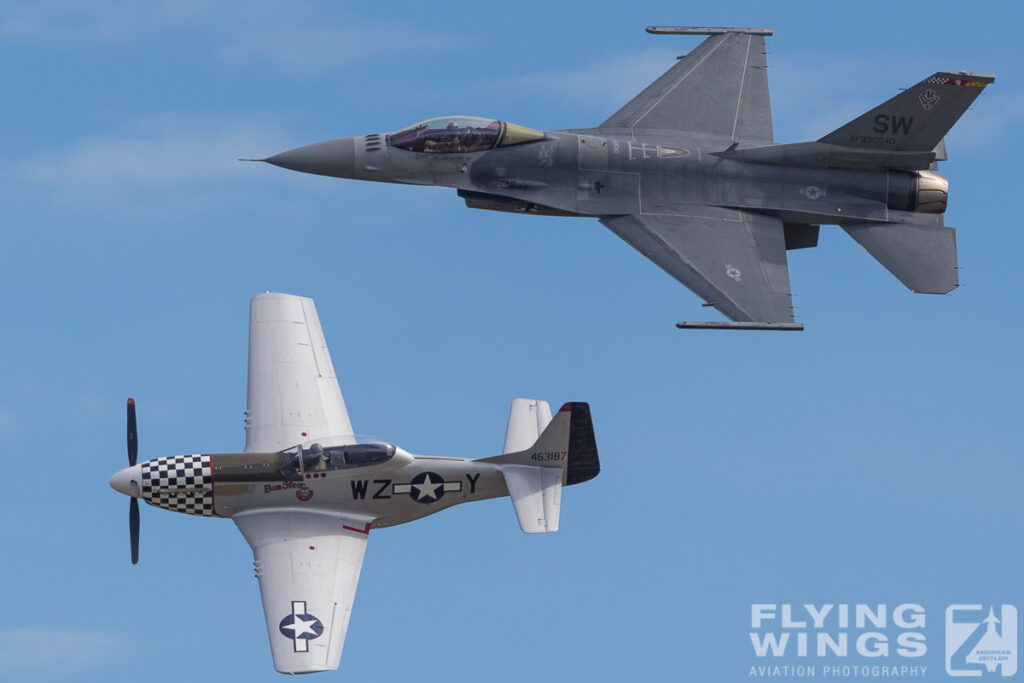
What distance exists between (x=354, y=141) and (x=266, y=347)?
4180 millimetres

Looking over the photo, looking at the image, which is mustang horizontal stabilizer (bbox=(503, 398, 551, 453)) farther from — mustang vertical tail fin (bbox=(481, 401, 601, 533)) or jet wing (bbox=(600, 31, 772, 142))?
jet wing (bbox=(600, 31, 772, 142))

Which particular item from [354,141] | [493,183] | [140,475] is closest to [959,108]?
[493,183]

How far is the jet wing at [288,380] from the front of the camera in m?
32.8

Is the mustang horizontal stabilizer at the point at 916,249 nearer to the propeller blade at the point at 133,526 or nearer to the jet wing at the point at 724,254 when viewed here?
the jet wing at the point at 724,254

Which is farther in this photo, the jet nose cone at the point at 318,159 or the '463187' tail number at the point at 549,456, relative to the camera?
the jet nose cone at the point at 318,159

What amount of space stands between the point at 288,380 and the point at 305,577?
155 inches

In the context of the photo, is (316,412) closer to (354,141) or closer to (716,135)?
(354,141)

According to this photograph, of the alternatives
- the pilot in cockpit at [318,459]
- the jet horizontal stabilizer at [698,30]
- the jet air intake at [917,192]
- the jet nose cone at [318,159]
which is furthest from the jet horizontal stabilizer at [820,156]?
the pilot in cockpit at [318,459]

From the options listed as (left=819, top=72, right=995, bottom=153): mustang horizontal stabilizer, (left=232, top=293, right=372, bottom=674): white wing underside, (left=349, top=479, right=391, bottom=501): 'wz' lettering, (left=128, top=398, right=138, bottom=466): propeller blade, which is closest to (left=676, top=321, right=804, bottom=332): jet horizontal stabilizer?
(left=819, top=72, right=995, bottom=153): mustang horizontal stabilizer

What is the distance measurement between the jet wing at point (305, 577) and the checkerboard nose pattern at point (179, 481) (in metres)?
0.70

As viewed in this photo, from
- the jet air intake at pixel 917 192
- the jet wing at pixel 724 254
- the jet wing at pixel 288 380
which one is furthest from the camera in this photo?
the jet air intake at pixel 917 192

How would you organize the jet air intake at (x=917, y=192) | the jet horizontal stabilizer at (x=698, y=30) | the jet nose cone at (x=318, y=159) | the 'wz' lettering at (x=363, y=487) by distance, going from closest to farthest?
the 'wz' lettering at (x=363, y=487)
the jet nose cone at (x=318, y=159)
the jet air intake at (x=917, y=192)
the jet horizontal stabilizer at (x=698, y=30)

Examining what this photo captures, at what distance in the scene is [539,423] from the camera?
3262 cm

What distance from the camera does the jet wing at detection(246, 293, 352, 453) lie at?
32812mm
